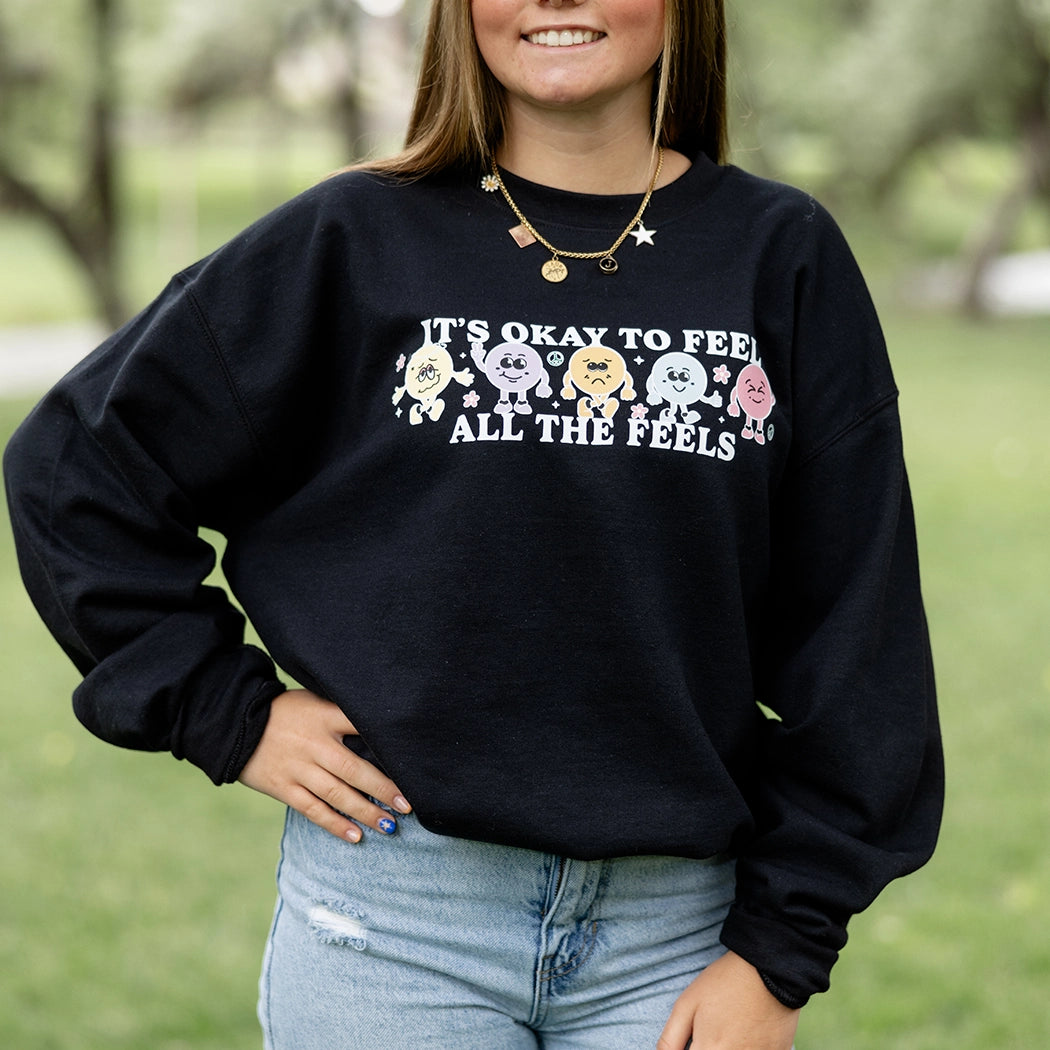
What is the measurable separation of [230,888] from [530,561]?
2.69 metres

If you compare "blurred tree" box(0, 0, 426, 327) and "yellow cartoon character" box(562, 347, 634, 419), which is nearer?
"yellow cartoon character" box(562, 347, 634, 419)

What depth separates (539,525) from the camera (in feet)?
5.26

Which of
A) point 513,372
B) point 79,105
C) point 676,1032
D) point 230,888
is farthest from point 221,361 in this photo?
point 79,105

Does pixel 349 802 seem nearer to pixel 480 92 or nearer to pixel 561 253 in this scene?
pixel 561 253

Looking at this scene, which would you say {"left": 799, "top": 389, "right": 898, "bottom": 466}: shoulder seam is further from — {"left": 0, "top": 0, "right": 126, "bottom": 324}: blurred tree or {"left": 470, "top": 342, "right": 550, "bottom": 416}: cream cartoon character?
{"left": 0, "top": 0, "right": 126, "bottom": 324}: blurred tree

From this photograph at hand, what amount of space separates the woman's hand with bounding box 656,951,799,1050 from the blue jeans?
3 centimetres

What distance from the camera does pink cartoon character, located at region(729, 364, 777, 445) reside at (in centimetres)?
164

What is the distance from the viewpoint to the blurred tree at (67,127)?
10273 millimetres

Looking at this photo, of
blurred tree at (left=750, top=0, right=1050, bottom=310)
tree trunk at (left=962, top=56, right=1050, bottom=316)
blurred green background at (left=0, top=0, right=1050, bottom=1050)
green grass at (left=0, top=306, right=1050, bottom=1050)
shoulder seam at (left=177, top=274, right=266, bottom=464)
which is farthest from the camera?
tree trunk at (left=962, top=56, right=1050, bottom=316)

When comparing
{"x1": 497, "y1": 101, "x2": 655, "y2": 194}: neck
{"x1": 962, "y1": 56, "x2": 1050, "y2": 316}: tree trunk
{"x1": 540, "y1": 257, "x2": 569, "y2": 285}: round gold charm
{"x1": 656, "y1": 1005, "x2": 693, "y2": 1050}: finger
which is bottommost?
{"x1": 962, "y1": 56, "x2": 1050, "y2": 316}: tree trunk

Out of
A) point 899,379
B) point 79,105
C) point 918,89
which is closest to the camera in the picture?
point 79,105

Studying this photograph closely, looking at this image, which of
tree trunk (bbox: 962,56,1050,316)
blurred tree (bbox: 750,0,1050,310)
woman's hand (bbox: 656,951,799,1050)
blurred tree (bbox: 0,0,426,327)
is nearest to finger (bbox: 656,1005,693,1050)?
woman's hand (bbox: 656,951,799,1050)

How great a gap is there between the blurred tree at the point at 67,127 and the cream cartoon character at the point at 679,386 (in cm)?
972

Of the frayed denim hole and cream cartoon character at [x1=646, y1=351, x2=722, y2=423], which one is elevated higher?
cream cartoon character at [x1=646, y1=351, x2=722, y2=423]
